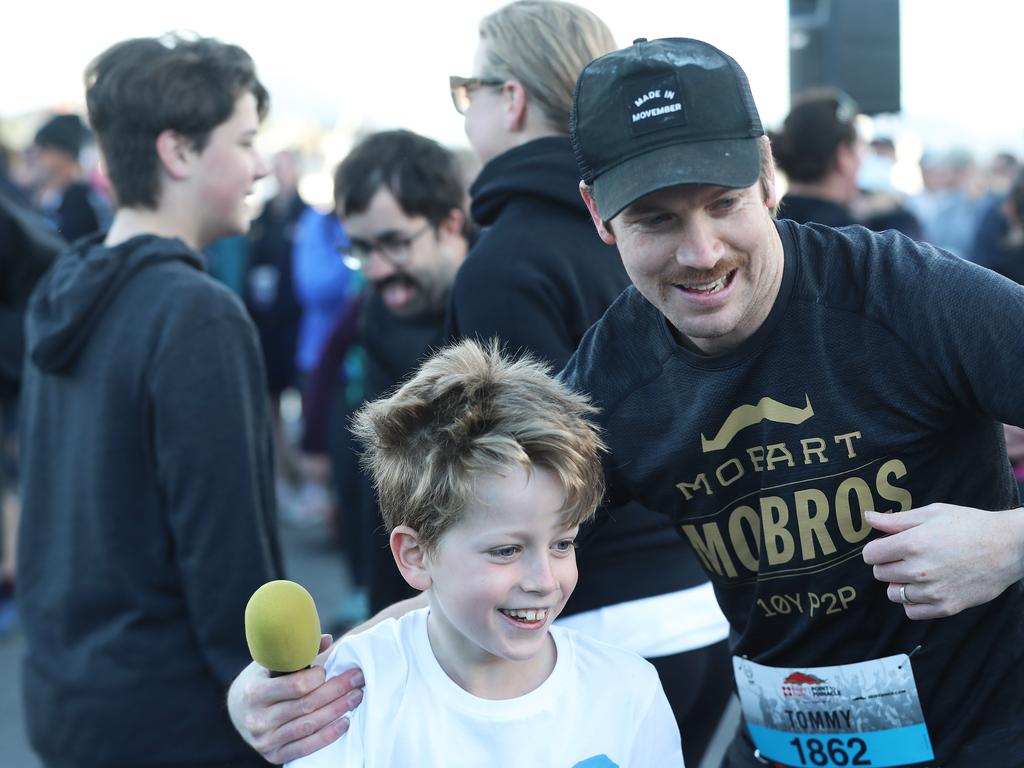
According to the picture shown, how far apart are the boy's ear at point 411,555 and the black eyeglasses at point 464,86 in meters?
1.19

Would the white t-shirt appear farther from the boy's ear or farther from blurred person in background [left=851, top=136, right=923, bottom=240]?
blurred person in background [left=851, top=136, right=923, bottom=240]

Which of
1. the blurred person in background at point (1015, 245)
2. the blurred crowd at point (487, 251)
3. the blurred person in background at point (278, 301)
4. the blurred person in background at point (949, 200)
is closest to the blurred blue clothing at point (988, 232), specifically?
the blurred person in background at point (949, 200)

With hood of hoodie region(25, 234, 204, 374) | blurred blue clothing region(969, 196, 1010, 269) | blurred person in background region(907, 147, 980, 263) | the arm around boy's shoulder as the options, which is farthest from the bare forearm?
blurred person in background region(907, 147, 980, 263)

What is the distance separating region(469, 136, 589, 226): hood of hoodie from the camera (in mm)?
2660

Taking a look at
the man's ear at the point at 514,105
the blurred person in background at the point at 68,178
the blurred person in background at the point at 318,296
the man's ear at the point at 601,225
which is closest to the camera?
the man's ear at the point at 601,225

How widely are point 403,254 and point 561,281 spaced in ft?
4.21

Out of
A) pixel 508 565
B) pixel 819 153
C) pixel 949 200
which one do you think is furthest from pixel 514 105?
pixel 949 200

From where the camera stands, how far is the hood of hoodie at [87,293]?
2.79 m

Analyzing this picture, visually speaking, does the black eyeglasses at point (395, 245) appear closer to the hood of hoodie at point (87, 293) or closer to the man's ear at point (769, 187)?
the hood of hoodie at point (87, 293)

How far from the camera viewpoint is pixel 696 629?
107 inches

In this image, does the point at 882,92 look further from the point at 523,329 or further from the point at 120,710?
the point at 120,710

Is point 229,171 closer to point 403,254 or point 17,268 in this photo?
→ point 403,254

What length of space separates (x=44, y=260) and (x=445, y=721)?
14.8ft

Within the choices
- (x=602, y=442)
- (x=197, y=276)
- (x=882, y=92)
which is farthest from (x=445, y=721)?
(x=882, y=92)
